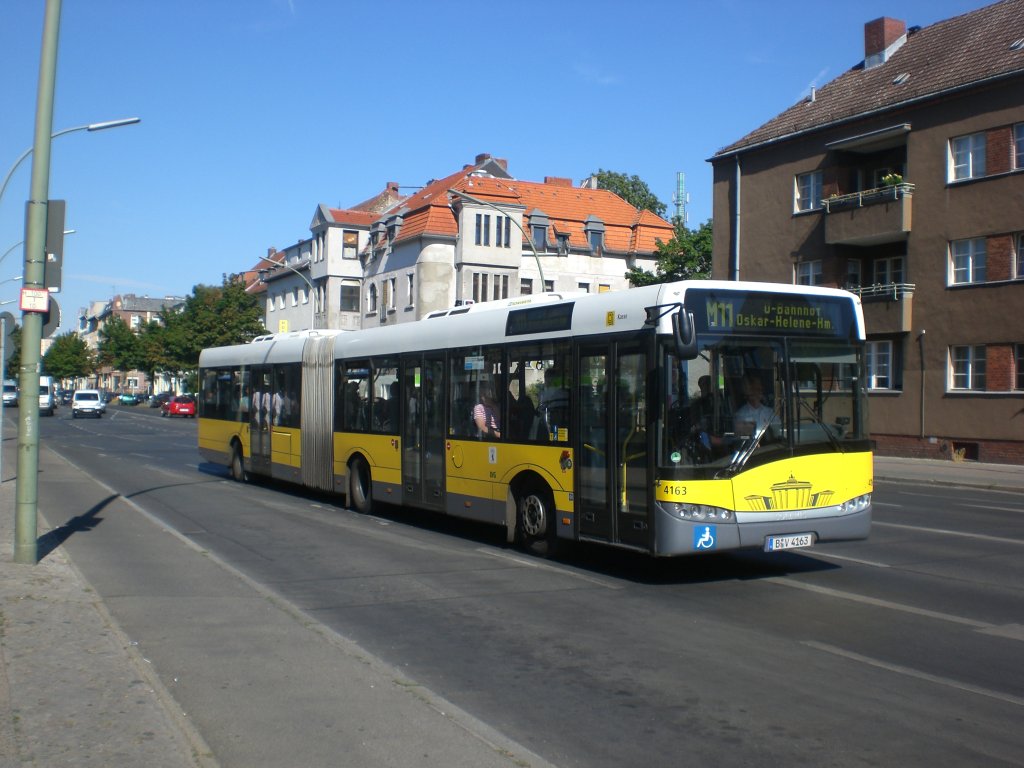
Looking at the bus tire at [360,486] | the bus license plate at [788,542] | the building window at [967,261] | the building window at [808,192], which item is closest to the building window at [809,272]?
the building window at [808,192]

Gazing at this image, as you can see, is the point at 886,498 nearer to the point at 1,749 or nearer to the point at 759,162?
the point at 1,749

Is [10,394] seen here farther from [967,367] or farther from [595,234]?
[967,367]

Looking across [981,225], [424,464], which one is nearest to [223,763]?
[424,464]

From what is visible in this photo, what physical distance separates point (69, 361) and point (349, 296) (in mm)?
83480

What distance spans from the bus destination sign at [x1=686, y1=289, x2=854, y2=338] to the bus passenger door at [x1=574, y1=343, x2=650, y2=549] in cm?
73

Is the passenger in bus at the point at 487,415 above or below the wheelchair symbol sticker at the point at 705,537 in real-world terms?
above

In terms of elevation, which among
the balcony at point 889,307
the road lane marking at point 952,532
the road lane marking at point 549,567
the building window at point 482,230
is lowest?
the road lane marking at point 549,567

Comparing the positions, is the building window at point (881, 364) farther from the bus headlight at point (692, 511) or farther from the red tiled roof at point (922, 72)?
the bus headlight at point (692, 511)

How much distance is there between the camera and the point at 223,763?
488 centimetres

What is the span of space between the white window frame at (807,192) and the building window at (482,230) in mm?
25787

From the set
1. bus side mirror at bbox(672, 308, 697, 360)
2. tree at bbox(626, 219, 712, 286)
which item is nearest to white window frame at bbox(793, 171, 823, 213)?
tree at bbox(626, 219, 712, 286)

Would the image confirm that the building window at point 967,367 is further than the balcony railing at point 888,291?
A: No

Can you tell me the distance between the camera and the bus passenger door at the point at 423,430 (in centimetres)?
1388

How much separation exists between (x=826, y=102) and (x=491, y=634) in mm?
32887
